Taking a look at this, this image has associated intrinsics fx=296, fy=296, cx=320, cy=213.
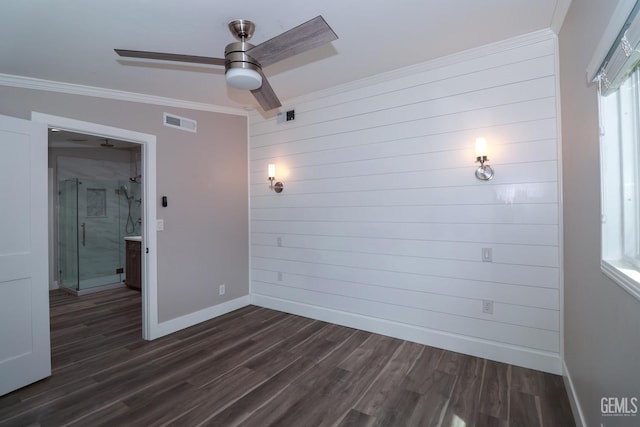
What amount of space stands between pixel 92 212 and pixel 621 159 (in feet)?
24.3

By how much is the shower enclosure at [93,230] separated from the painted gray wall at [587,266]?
6.72m

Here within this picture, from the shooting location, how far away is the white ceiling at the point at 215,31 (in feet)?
6.49

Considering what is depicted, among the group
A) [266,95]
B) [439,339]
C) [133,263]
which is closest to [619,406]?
[439,339]

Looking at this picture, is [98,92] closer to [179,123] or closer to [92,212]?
[179,123]

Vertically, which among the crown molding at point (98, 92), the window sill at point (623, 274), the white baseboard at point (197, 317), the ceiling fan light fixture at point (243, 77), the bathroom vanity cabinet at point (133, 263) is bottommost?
the white baseboard at point (197, 317)

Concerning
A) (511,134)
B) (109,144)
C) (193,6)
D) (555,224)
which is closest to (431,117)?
(511,134)

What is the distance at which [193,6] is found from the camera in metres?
1.94

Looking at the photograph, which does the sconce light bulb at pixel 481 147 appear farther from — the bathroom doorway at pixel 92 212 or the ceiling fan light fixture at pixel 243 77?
the bathroom doorway at pixel 92 212

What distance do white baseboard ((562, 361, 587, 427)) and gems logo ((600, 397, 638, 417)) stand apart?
1.53 feet

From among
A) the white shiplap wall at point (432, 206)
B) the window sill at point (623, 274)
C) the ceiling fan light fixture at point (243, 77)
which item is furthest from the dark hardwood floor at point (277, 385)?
the ceiling fan light fixture at point (243, 77)

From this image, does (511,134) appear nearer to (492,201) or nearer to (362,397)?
(492,201)

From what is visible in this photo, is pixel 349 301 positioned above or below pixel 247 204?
below

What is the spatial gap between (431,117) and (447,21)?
2.86ft

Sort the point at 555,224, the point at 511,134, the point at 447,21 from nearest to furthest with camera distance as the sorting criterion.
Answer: the point at 447,21 → the point at 555,224 → the point at 511,134
